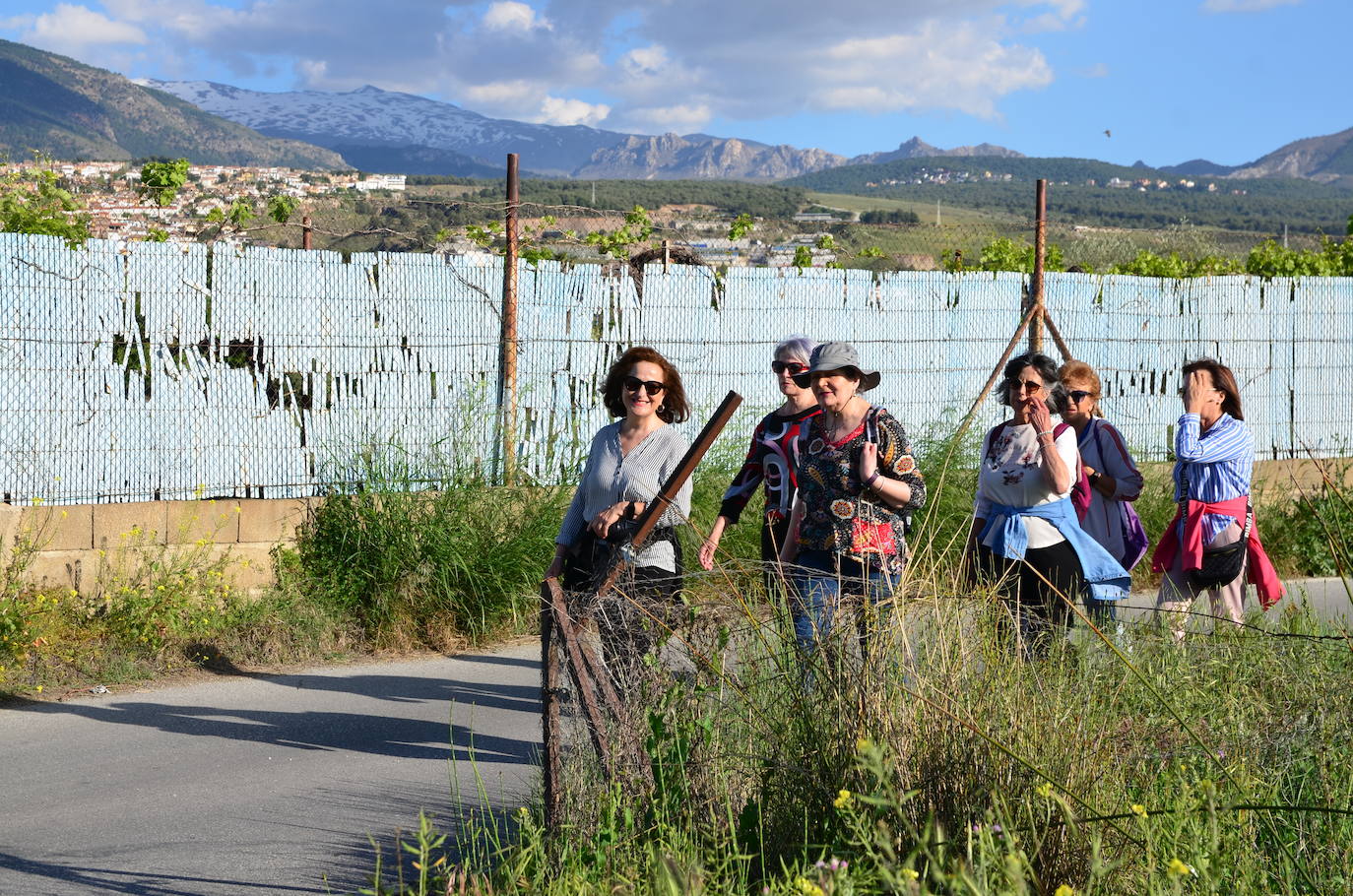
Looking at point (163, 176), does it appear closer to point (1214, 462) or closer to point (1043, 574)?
point (1043, 574)

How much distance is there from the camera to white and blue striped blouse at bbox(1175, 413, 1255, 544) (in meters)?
6.60

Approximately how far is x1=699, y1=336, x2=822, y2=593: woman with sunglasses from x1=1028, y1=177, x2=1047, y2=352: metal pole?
18.9 ft

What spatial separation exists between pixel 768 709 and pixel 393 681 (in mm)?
4026

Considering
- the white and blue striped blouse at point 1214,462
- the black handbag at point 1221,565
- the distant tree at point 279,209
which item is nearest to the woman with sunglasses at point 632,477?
the white and blue striped blouse at point 1214,462

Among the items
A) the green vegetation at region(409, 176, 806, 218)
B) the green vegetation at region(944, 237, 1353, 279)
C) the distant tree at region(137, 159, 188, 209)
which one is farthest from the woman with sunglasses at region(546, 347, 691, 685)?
the green vegetation at region(409, 176, 806, 218)

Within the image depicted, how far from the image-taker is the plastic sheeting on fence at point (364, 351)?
799 centimetres

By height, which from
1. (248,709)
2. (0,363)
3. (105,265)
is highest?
(105,265)

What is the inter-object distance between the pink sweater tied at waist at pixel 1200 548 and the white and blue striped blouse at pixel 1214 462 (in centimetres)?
3

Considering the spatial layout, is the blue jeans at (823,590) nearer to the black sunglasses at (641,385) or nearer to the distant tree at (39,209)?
the black sunglasses at (641,385)

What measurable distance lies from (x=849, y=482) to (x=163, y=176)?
7.06 meters

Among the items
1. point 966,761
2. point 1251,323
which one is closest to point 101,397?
point 966,761

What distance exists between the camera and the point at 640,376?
5922mm

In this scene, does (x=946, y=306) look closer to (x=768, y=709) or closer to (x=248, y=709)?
(x=248, y=709)

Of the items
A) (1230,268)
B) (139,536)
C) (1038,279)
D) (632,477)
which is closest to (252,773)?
(632,477)
